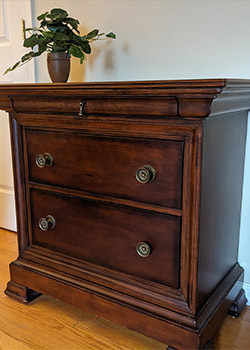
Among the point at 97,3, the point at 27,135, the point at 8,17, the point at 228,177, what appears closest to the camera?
the point at 228,177

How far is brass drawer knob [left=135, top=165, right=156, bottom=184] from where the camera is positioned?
41.7 inches

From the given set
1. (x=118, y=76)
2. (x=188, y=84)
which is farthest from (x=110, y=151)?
(x=118, y=76)

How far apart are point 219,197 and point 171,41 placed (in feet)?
2.25

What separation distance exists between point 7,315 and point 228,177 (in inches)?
37.9

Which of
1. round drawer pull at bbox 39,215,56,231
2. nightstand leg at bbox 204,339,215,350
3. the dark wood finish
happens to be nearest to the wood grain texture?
the dark wood finish

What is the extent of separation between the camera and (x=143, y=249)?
1.12 m

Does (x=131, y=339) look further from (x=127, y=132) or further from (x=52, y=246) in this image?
(x=127, y=132)

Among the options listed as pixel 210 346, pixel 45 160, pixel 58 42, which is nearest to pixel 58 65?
pixel 58 42

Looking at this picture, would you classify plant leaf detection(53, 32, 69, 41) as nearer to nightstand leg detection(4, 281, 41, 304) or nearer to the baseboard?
nightstand leg detection(4, 281, 41, 304)

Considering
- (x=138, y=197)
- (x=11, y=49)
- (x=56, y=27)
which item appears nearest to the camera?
(x=138, y=197)

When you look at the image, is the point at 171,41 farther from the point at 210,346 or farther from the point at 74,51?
the point at 210,346

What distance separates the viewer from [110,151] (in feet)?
3.76

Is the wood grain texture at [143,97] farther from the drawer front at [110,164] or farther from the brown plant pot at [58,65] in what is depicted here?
the brown plant pot at [58,65]

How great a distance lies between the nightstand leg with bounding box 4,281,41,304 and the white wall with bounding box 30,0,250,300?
2.80 ft
